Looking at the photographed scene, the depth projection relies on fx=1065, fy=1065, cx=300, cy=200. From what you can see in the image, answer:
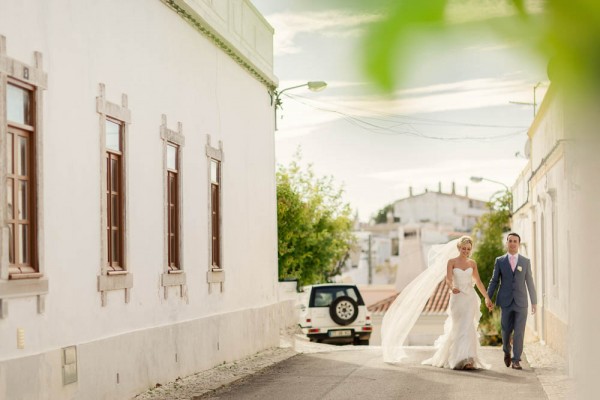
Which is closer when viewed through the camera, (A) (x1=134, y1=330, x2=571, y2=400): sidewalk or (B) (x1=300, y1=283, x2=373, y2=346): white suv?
(A) (x1=134, y1=330, x2=571, y2=400): sidewalk

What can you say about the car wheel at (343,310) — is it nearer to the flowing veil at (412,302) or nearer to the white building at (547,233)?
the white building at (547,233)

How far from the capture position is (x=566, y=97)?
1.31 m

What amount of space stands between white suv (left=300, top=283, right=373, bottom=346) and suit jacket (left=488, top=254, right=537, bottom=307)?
44.3 feet

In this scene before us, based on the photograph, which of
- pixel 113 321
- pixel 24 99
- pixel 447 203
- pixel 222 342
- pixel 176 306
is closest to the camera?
pixel 447 203

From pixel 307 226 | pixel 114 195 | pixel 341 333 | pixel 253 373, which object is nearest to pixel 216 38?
pixel 114 195

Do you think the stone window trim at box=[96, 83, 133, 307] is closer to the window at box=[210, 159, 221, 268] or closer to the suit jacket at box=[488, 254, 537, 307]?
the window at box=[210, 159, 221, 268]

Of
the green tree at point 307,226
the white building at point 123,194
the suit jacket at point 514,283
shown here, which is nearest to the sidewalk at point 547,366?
the suit jacket at point 514,283

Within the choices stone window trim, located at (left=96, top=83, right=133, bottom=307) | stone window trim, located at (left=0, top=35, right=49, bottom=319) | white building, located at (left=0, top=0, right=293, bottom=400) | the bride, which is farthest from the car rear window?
stone window trim, located at (left=0, top=35, right=49, bottom=319)

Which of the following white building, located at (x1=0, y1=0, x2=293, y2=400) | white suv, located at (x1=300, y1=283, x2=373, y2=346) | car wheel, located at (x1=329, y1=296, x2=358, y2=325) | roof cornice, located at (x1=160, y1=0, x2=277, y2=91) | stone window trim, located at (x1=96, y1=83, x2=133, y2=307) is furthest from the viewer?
white suv, located at (x1=300, y1=283, x2=373, y2=346)

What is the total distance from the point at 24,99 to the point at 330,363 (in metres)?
9.02

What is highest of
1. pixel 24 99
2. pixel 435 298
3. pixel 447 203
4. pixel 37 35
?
pixel 37 35

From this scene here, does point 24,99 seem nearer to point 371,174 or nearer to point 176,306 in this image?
point 176,306

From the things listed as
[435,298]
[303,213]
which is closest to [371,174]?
[303,213]

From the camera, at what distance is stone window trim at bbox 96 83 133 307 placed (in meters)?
12.8
